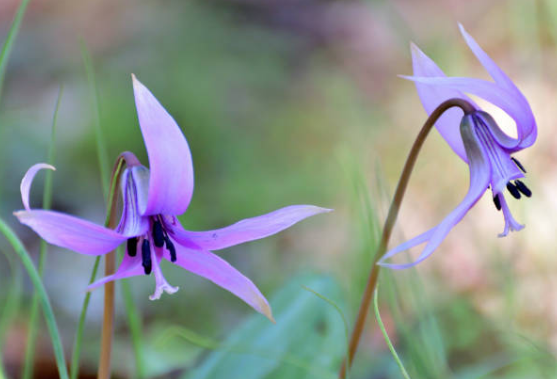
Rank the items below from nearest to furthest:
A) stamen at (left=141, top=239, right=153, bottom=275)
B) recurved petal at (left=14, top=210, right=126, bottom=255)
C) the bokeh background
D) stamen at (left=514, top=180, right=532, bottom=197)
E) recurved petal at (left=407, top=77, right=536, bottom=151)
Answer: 1. recurved petal at (left=14, top=210, right=126, bottom=255)
2. recurved petal at (left=407, top=77, right=536, bottom=151)
3. stamen at (left=141, top=239, right=153, bottom=275)
4. stamen at (left=514, top=180, right=532, bottom=197)
5. the bokeh background

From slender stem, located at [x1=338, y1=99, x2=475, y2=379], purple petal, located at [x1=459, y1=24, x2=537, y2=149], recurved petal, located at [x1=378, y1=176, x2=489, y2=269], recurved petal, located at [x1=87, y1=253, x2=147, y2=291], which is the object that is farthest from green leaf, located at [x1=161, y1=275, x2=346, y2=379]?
purple petal, located at [x1=459, y1=24, x2=537, y2=149]

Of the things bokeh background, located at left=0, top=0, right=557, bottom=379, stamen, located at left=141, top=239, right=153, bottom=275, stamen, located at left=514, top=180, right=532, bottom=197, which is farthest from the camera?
bokeh background, located at left=0, top=0, right=557, bottom=379

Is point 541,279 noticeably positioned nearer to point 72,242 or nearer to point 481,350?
point 481,350

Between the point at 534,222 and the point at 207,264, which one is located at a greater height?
the point at 534,222

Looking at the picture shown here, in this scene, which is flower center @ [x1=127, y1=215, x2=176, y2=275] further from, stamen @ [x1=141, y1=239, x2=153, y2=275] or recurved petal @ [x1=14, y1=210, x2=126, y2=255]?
recurved petal @ [x1=14, y1=210, x2=126, y2=255]

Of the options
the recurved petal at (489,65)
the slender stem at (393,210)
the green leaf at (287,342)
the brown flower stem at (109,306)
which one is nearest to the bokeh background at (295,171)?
the green leaf at (287,342)

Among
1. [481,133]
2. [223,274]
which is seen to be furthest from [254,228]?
[481,133]

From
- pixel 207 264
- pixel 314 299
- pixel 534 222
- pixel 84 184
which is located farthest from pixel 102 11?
pixel 207 264
